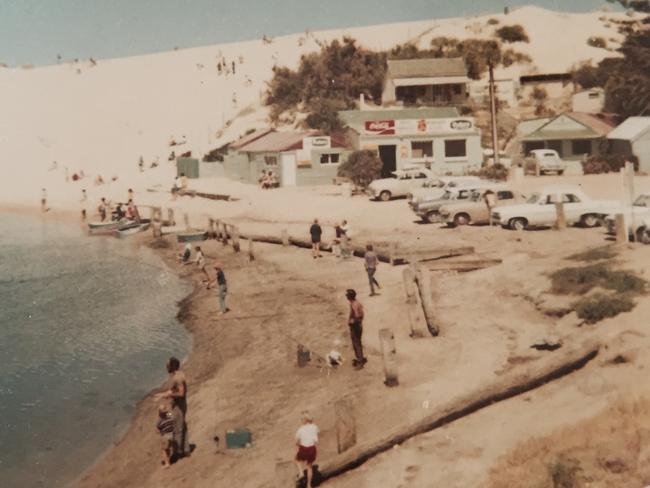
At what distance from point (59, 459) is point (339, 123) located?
50.5 m

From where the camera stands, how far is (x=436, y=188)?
1540 inches

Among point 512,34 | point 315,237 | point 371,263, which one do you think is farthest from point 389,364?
point 512,34

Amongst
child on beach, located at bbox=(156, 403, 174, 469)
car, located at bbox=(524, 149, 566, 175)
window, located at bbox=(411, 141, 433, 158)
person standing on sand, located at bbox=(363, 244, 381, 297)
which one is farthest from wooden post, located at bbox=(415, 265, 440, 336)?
window, located at bbox=(411, 141, 433, 158)

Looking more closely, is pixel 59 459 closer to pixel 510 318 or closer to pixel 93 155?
pixel 510 318

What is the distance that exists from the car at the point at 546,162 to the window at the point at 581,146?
3267 millimetres

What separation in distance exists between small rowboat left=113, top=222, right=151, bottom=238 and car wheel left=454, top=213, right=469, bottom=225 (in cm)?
2483

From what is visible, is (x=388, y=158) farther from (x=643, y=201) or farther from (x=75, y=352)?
(x=75, y=352)

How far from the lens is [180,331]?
23.7 m

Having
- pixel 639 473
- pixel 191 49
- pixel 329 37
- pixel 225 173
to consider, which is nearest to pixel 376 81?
pixel 225 173

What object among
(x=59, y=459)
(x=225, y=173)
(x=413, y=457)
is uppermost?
(x=225, y=173)

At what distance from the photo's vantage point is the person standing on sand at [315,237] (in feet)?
97.7

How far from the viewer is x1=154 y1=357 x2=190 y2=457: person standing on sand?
42.3 ft

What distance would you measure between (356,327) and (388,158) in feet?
Result: 125

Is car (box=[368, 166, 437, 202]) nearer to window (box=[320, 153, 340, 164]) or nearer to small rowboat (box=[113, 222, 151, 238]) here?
window (box=[320, 153, 340, 164])
